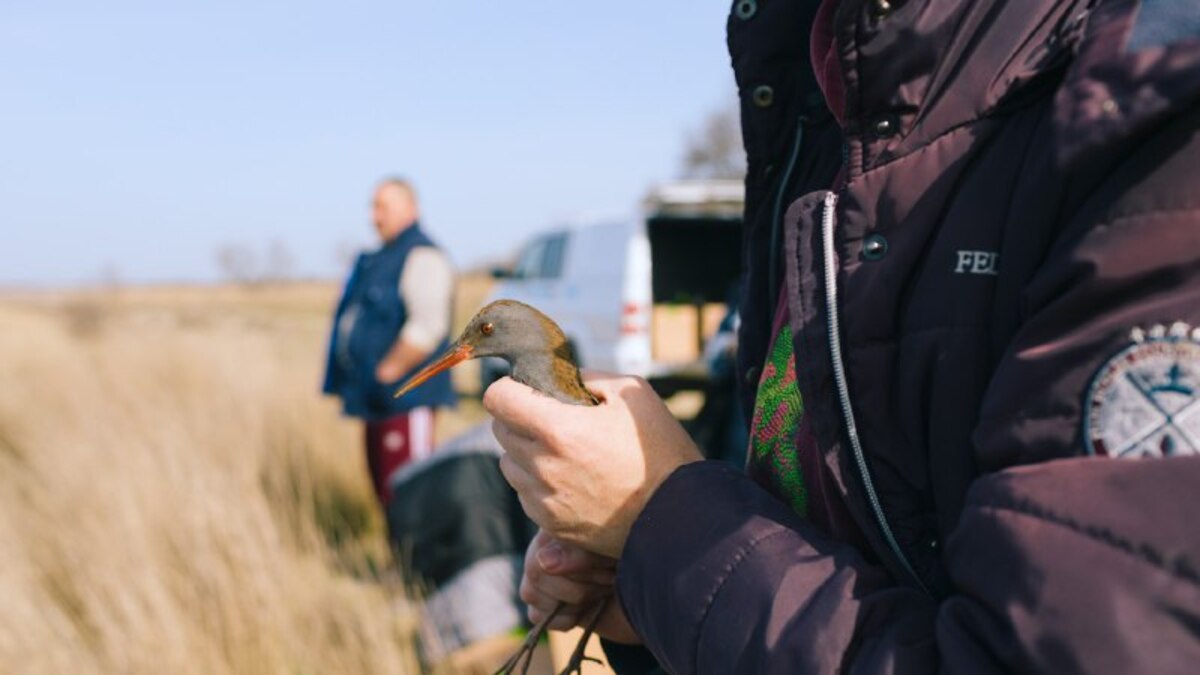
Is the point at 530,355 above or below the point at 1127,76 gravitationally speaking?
below

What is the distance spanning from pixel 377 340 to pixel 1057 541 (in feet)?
18.7

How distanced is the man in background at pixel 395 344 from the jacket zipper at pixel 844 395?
5.10 metres

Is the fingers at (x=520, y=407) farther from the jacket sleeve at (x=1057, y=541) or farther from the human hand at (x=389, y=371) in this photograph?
the human hand at (x=389, y=371)

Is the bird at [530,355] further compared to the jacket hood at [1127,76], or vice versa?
the bird at [530,355]

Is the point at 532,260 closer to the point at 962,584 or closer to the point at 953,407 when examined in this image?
the point at 953,407

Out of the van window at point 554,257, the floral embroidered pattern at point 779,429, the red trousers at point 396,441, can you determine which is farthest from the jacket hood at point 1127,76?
the van window at point 554,257

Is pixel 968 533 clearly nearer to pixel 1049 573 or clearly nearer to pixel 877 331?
pixel 1049 573

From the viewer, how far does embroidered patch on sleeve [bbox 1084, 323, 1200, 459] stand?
721 mm

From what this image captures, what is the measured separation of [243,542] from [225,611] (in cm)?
47

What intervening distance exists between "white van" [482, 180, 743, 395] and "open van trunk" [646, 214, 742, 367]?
0.4 inches

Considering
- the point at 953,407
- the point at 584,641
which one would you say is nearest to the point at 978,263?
the point at 953,407

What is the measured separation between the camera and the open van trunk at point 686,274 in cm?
1122

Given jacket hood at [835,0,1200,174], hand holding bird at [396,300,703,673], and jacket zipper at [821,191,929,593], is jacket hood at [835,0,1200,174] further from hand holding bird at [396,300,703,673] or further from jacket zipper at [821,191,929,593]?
hand holding bird at [396,300,703,673]

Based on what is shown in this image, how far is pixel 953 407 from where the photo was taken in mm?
922
